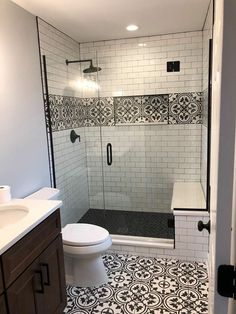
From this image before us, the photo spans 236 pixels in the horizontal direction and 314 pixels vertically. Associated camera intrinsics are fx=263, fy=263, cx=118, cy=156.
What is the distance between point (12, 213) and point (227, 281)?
5.01 ft

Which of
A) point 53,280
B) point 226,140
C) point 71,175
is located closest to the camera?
point 226,140

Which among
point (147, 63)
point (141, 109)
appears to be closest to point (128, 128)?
point (141, 109)

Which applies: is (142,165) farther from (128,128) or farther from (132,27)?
(132,27)

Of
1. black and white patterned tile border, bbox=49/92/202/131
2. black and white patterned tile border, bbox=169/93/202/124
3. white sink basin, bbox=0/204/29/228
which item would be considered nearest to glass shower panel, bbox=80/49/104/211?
black and white patterned tile border, bbox=49/92/202/131

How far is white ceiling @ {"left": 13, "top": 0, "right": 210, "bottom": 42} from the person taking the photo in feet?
7.33

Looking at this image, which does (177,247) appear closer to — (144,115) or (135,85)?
(144,115)

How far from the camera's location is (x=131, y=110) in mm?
3539

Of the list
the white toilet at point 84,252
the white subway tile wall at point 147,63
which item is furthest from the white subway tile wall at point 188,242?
the white subway tile wall at point 147,63

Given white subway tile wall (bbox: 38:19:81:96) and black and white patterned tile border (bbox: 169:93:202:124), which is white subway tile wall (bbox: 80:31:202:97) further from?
white subway tile wall (bbox: 38:19:81:96)

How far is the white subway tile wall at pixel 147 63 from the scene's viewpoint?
127 inches

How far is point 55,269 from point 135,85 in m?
2.48

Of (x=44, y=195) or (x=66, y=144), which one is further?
(x=66, y=144)

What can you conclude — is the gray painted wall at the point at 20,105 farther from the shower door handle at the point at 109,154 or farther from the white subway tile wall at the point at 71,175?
the shower door handle at the point at 109,154

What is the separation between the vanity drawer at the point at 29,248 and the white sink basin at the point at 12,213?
0.20 metres
